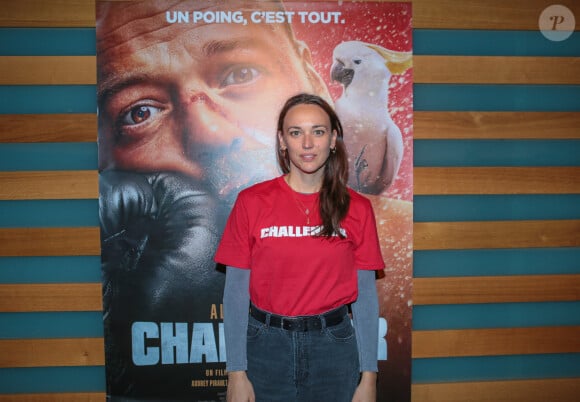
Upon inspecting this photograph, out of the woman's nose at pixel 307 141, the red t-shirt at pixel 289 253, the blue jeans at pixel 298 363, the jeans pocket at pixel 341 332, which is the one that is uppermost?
the woman's nose at pixel 307 141

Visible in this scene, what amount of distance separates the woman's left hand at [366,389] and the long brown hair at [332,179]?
48cm

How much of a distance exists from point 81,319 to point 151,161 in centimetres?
82

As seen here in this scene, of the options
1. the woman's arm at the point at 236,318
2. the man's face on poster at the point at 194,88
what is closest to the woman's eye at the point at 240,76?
the man's face on poster at the point at 194,88

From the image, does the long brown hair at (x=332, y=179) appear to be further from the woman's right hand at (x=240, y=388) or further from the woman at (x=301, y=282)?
the woman's right hand at (x=240, y=388)

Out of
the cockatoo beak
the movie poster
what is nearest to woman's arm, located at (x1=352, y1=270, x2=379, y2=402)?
the movie poster

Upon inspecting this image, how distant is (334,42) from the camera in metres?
2.14

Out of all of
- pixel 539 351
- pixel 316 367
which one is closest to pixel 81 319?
pixel 316 367

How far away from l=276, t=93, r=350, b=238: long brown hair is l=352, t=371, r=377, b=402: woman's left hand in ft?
1.56

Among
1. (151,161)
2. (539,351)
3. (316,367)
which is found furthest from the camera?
(539,351)

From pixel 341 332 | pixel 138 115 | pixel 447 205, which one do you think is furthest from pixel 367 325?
pixel 138 115

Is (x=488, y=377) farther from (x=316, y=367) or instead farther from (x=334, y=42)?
(x=334, y=42)

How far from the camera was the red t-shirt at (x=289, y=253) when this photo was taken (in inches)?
59.1

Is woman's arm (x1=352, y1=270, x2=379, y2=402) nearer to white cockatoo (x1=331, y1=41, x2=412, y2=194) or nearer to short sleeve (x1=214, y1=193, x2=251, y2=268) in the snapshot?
short sleeve (x1=214, y1=193, x2=251, y2=268)

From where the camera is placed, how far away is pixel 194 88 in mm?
2113
